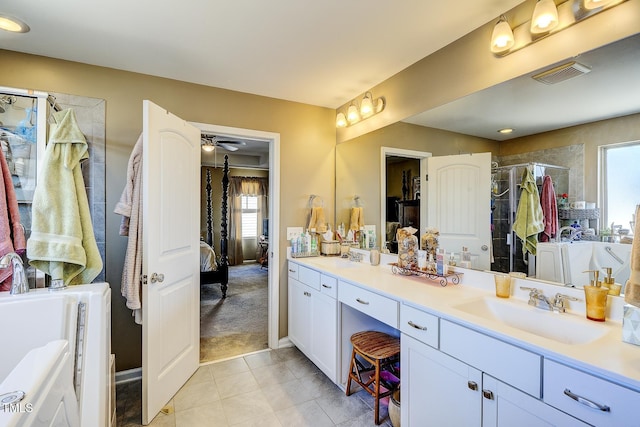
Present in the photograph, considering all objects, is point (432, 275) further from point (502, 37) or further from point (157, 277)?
point (157, 277)

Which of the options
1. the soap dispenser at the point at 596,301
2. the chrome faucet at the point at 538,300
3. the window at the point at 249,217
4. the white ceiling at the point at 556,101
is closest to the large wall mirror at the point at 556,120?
the white ceiling at the point at 556,101

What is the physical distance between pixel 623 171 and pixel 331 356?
6.51 ft

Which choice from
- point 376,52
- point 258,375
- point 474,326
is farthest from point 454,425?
point 376,52

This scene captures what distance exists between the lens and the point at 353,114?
2.81 metres

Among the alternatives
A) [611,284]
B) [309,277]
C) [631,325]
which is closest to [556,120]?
[611,284]

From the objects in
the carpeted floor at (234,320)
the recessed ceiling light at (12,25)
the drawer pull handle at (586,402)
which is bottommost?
the carpeted floor at (234,320)

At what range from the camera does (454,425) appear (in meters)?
1.33

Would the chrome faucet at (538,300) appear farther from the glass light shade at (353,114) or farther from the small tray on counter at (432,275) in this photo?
the glass light shade at (353,114)

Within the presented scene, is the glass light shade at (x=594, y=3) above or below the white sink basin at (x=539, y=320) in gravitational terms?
above

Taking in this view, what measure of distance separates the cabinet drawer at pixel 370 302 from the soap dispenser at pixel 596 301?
0.83m

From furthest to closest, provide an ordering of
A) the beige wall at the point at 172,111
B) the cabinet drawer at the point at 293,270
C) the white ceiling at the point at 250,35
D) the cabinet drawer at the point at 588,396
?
1. the cabinet drawer at the point at 293,270
2. the beige wall at the point at 172,111
3. the white ceiling at the point at 250,35
4. the cabinet drawer at the point at 588,396

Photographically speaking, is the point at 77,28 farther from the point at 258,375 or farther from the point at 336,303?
the point at 258,375

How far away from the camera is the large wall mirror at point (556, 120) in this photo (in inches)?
50.5

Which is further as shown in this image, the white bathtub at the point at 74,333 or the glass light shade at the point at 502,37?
the glass light shade at the point at 502,37
